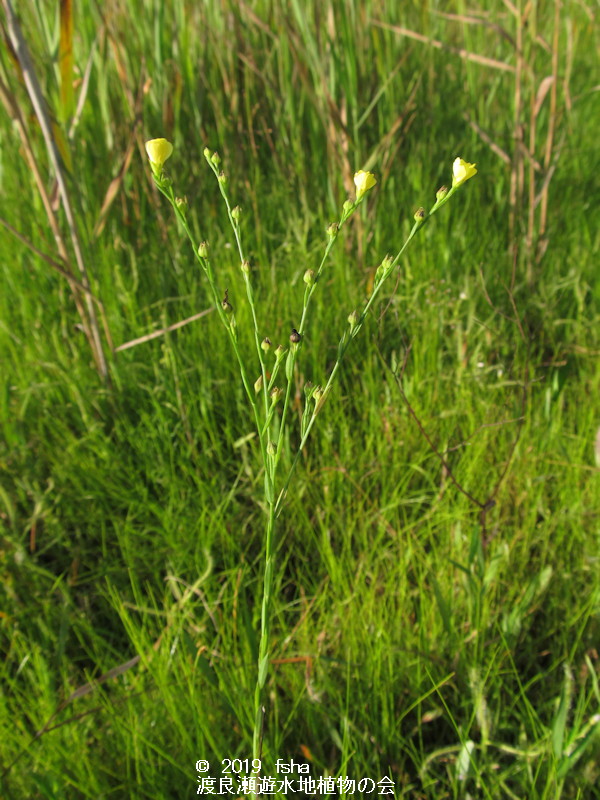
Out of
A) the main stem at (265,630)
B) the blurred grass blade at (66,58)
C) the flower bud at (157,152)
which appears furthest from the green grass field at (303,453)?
the flower bud at (157,152)

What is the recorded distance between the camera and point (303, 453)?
128 cm

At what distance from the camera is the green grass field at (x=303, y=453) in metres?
0.91

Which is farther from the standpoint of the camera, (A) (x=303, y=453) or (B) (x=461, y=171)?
(A) (x=303, y=453)

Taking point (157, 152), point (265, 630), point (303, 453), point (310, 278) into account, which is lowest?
point (303, 453)

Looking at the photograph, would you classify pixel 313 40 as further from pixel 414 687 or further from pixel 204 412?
pixel 414 687

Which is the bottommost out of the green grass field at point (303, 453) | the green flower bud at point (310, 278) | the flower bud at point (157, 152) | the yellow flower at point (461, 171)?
the green grass field at point (303, 453)

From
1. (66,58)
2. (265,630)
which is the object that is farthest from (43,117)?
(265,630)

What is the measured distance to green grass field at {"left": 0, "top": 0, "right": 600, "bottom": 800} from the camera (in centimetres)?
91

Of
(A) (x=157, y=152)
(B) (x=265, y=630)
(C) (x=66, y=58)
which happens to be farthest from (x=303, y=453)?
(C) (x=66, y=58)

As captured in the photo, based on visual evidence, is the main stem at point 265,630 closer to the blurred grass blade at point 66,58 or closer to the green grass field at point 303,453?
the green grass field at point 303,453

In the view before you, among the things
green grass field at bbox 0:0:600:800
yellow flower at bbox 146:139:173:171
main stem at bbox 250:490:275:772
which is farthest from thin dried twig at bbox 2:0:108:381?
main stem at bbox 250:490:275:772

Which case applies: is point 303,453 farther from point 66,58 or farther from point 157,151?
point 66,58

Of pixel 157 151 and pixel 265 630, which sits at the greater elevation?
pixel 157 151

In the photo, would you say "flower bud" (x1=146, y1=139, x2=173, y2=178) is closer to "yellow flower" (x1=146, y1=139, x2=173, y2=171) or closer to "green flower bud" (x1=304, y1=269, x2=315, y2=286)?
"yellow flower" (x1=146, y1=139, x2=173, y2=171)
